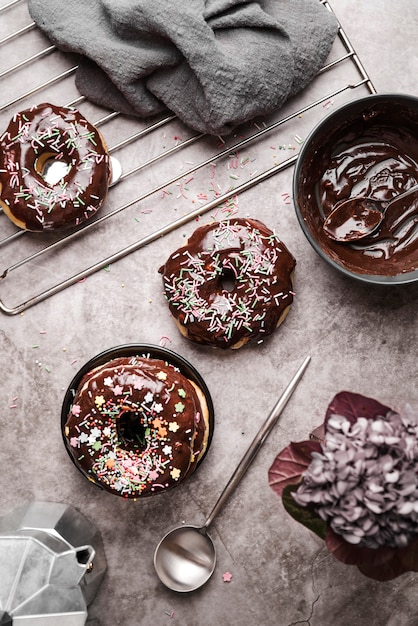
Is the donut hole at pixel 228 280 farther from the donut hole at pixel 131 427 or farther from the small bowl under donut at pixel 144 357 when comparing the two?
the donut hole at pixel 131 427

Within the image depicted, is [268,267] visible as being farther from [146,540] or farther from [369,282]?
[146,540]

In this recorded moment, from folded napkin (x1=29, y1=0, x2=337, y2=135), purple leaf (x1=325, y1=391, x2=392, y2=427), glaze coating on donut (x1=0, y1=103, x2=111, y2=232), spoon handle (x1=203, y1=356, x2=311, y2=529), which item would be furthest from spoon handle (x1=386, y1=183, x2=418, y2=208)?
glaze coating on donut (x1=0, y1=103, x2=111, y2=232)

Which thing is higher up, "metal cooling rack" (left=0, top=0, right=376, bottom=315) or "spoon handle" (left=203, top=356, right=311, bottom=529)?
"metal cooling rack" (left=0, top=0, right=376, bottom=315)

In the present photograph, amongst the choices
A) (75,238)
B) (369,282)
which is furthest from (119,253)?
(369,282)

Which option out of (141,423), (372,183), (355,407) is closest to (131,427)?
(141,423)

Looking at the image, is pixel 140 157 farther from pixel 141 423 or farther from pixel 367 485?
pixel 367 485

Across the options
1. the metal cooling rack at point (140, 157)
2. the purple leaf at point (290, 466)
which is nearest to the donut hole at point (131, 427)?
the metal cooling rack at point (140, 157)

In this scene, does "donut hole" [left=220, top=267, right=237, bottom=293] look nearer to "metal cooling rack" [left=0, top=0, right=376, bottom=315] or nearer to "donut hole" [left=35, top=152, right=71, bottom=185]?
"metal cooling rack" [left=0, top=0, right=376, bottom=315]
